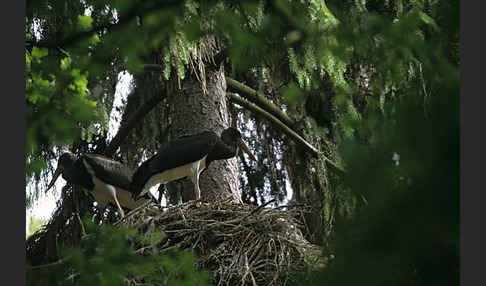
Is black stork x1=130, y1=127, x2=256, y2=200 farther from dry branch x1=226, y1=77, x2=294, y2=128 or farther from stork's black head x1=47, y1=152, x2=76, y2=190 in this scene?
stork's black head x1=47, y1=152, x2=76, y2=190

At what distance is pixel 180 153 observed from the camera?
5.61 metres

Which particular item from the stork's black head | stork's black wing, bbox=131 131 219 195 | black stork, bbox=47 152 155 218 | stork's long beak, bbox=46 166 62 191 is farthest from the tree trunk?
stork's long beak, bbox=46 166 62 191

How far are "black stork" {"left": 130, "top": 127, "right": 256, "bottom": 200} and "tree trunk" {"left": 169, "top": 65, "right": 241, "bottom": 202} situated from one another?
12 cm

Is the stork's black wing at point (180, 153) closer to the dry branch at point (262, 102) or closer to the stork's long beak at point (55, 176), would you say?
the dry branch at point (262, 102)

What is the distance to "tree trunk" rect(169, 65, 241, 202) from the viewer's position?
5953 millimetres

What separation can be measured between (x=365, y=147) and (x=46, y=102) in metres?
0.91

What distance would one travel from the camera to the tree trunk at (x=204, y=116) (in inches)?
234

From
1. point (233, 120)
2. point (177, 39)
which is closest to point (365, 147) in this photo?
point (177, 39)

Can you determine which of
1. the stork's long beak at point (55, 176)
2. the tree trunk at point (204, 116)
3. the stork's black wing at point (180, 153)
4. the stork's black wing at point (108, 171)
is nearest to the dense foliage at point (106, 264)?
the stork's black wing at point (180, 153)

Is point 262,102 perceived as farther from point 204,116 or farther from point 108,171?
point 108,171

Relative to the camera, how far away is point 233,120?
7598 millimetres

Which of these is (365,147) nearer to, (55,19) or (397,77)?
(397,77)

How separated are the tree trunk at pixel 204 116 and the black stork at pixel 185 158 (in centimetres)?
12

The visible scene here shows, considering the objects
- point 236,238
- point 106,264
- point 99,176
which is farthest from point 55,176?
point 106,264
